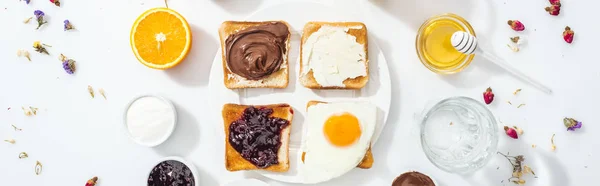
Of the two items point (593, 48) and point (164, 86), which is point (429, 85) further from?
point (164, 86)

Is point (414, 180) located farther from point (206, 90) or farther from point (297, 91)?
point (206, 90)

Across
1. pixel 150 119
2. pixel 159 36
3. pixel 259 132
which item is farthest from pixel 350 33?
pixel 150 119

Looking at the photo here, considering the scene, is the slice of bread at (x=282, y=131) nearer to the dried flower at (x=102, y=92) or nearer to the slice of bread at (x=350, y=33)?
the slice of bread at (x=350, y=33)

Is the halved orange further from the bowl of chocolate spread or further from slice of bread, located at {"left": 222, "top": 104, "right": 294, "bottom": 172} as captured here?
the bowl of chocolate spread

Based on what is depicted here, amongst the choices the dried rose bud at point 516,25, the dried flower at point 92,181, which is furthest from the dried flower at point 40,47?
the dried rose bud at point 516,25

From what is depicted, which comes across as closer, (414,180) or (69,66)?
(414,180)

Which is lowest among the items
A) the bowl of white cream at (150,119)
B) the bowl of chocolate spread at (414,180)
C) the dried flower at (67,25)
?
the bowl of chocolate spread at (414,180)
